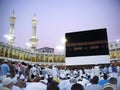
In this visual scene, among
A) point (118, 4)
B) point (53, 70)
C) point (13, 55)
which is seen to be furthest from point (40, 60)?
point (118, 4)

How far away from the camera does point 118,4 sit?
898 centimetres

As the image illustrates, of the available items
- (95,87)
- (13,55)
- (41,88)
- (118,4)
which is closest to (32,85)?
(41,88)

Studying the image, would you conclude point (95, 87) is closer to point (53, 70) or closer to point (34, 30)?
point (53, 70)

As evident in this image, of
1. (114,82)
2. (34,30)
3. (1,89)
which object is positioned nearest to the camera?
(1,89)

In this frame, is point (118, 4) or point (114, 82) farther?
point (118, 4)

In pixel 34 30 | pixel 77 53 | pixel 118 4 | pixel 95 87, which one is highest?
pixel 34 30

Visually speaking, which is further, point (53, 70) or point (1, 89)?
point (53, 70)

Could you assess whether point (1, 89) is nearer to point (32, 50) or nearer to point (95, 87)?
point (95, 87)

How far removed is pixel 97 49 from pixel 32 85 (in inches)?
551

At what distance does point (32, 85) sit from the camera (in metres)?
2.51

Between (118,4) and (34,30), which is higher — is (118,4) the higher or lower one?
the lower one

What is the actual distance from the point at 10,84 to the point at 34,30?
107 ft

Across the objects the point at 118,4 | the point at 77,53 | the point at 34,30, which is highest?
the point at 34,30

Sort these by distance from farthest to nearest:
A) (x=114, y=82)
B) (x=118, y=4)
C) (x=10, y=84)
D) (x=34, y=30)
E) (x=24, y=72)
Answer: (x=34, y=30) < (x=118, y=4) < (x=24, y=72) < (x=114, y=82) < (x=10, y=84)
